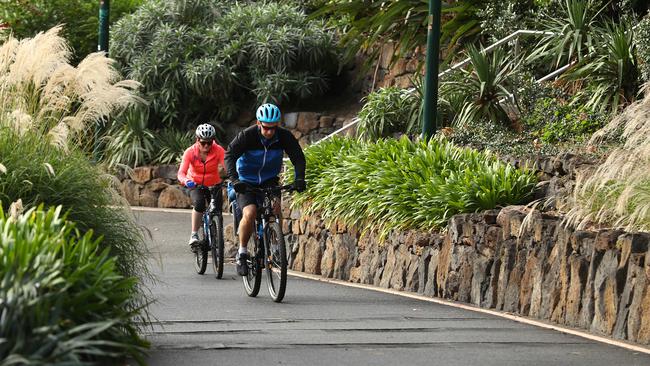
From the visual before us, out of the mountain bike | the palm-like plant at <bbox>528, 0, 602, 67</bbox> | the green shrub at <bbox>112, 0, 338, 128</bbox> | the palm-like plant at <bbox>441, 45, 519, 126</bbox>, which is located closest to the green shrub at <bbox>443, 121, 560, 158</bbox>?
the palm-like plant at <bbox>441, 45, 519, 126</bbox>

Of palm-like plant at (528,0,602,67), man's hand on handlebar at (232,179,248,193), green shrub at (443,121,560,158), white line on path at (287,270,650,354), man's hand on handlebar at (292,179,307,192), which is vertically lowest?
white line on path at (287,270,650,354)

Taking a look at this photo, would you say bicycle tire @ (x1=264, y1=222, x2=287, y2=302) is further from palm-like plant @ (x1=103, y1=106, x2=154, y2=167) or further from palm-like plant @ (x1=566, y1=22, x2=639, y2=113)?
palm-like plant @ (x1=103, y1=106, x2=154, y2=167)

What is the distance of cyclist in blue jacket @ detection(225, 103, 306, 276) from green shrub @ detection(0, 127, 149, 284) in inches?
125

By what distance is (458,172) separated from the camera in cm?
1320

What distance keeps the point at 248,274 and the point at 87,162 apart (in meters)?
3.66

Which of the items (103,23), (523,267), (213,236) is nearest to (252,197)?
(523,267)

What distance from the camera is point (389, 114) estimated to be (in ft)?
60.9

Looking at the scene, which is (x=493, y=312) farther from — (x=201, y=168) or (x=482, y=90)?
(x=482, y=90)

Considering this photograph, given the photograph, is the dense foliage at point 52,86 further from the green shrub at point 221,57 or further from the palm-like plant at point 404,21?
the green shrub at point 221,57

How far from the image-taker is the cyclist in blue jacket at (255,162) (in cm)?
1209

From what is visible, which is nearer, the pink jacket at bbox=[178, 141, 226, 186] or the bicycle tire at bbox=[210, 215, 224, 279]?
the bicycle tire at bbox=[210, 215, 224, 279]

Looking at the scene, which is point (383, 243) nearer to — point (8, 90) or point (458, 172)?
point (458, 172)

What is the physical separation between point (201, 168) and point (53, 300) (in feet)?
32.9

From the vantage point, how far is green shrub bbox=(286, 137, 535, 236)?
12.6 meters
